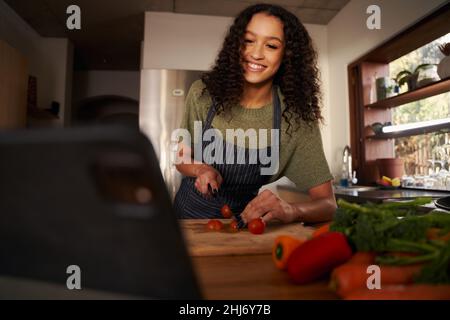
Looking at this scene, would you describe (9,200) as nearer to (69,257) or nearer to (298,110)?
(69,257)

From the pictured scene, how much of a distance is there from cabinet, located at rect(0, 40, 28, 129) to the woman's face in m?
2.12

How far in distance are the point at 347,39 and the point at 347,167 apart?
108 cm

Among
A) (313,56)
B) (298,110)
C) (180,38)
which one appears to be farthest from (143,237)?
(180,38)

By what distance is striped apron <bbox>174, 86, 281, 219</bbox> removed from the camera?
47.6 inches

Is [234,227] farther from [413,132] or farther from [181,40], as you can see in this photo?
[181,40]

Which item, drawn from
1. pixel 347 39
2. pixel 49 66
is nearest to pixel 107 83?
pixel 49 66

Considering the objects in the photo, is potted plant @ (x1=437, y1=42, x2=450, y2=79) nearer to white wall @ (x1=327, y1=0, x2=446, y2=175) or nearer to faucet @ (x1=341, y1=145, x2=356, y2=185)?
white wall @ (x1=327, y1=0, x2=446, y2=175)

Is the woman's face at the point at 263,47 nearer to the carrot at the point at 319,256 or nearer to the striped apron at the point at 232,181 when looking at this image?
the striped apron at the point at 232,181

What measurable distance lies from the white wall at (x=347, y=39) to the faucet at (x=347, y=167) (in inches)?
4.1

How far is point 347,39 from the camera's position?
2691mm

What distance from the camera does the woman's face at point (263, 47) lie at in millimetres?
1168

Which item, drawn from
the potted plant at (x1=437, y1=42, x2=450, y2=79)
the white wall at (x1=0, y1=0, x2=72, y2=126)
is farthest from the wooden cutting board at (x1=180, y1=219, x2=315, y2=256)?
the white wall at (x1=0, y1=0, x2=72, y2=126)

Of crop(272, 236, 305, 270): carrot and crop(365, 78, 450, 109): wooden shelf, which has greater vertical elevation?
crop(365, 78, 450, 109): wooden shelf

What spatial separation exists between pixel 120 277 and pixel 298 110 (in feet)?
3.41
